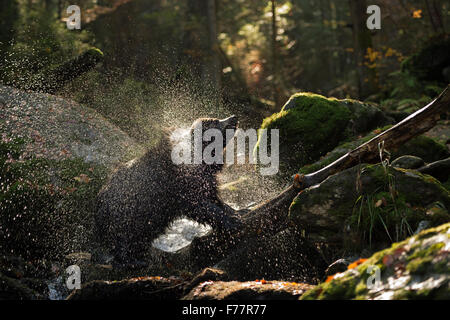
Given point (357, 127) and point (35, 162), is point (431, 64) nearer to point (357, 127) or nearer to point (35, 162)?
point (357, 127)

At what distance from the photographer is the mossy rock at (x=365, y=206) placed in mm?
4461

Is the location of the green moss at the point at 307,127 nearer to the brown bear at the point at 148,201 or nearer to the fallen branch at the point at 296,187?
the brown bear at the point at 148,201

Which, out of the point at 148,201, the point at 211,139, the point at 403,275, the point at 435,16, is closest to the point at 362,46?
→ the point at 435,16

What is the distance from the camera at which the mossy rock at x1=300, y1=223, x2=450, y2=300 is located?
2.29 meters

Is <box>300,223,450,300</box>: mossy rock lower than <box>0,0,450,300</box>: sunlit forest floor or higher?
higher

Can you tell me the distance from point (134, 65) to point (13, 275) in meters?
13.4

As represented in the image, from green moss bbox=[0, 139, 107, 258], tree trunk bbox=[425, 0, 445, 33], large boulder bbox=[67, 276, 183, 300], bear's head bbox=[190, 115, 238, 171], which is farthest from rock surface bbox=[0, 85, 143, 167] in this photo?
tree trunk bbox=[425, 0, 445, 33]

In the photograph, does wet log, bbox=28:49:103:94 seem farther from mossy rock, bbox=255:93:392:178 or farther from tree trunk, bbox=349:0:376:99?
tree trunk, bbox=349:0:376:99

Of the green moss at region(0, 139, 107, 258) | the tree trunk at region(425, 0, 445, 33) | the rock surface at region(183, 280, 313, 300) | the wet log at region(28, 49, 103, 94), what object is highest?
the tree trunk at region(425, 0, 445, 33)

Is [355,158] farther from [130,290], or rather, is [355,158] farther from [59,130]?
[59,130]

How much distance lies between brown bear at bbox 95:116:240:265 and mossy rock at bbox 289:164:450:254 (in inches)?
62.0

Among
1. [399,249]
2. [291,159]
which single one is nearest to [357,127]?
[291,159]

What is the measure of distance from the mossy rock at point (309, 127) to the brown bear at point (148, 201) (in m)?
2.36
